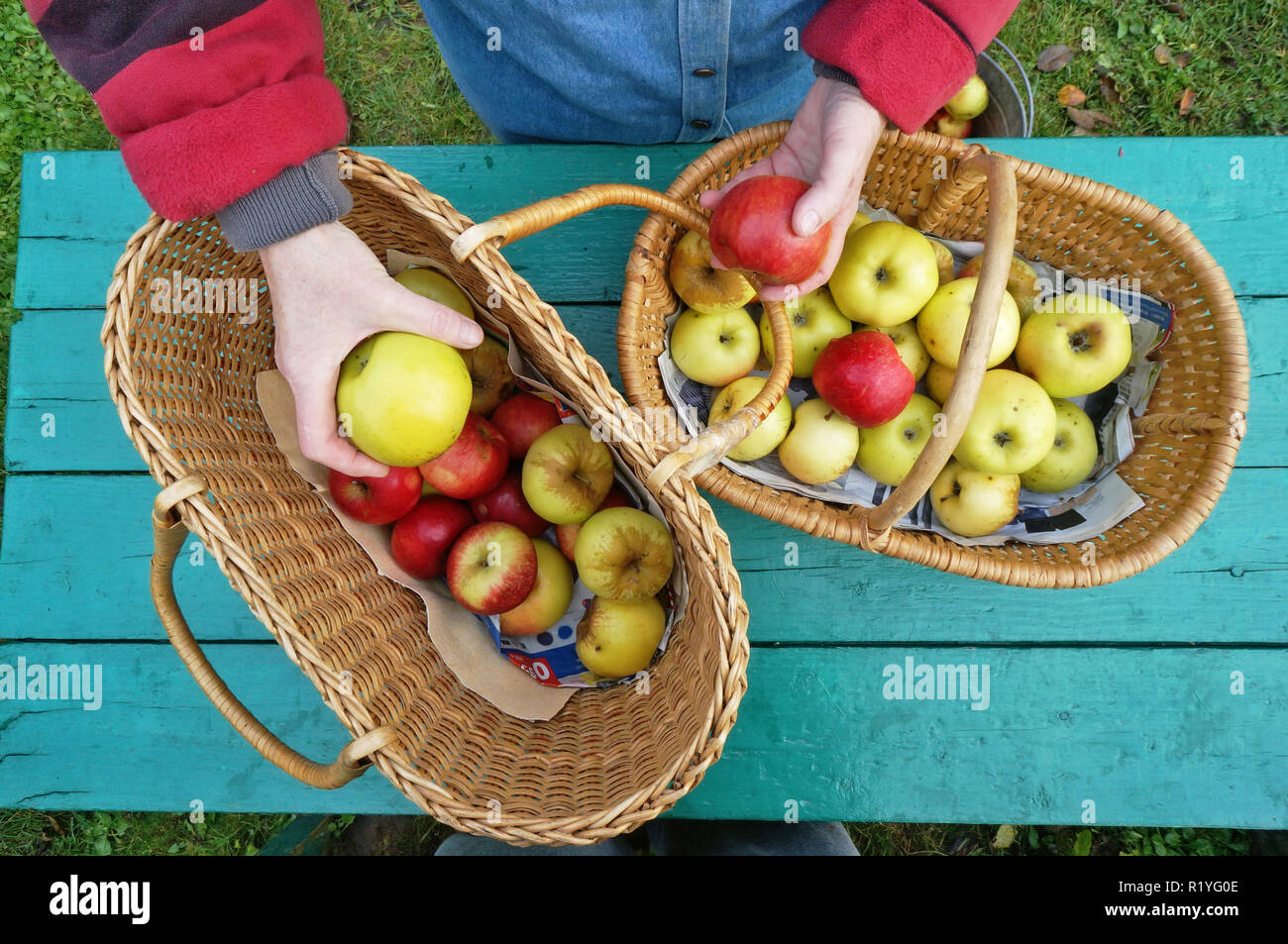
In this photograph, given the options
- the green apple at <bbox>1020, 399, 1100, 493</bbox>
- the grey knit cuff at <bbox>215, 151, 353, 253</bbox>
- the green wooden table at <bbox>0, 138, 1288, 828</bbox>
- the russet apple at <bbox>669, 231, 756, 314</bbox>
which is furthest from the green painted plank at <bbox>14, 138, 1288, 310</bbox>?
the grey knit cuff at <bbox>215, 151, 353, 253</bbox>

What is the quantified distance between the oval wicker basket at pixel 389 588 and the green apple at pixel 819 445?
10.2 inches

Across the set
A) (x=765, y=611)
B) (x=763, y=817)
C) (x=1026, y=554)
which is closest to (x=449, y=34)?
(x=765, y=611)

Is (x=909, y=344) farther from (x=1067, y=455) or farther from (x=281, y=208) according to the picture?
(x=281, y=208)

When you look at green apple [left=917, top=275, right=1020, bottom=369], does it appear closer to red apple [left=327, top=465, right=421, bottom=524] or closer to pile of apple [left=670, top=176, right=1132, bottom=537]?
pile of apple [left=670, top=176, right=1132, bottom=537]

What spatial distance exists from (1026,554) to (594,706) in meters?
0.71

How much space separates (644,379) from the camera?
1.16m

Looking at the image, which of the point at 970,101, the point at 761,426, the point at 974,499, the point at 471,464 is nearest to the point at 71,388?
the point at 471,464

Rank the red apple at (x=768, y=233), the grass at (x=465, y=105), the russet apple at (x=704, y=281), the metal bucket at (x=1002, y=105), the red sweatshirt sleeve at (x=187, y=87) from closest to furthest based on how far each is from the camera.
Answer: the red sweatshirt sleeve at (x=187, y=87) → the red apple at (x=768, y=233) → the russet apple at (x=704, y=281) → the metal bucket at (x=1002, y=105) → the grass at (x=465, y=105)

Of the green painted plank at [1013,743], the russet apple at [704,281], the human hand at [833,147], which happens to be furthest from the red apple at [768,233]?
the green painted plank at [1013,743]

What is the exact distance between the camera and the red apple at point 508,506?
1216mm

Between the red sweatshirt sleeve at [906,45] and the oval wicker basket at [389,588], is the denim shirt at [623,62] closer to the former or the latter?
the red sweatshirt sleeve at [906,45]

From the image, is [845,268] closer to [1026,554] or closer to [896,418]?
[896,418]
